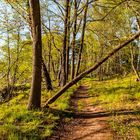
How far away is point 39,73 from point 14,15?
11.8 meters

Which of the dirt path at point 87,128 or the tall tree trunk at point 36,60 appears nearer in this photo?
the dirt path at point 87,128

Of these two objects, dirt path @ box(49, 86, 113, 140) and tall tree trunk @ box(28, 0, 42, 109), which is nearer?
dirt path @ box(49, 86, 113, 140)

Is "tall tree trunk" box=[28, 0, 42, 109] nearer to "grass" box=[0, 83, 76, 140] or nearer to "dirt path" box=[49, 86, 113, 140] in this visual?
"grass" box=[0, 83, 76, 140]

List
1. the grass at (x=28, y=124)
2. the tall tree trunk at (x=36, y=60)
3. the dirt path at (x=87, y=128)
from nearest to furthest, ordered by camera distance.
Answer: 1. the grass at (x=28, y=124)
2. the dirt path at (x=87, y=128)
3. the tall tree trunk at (x=36, y=60)

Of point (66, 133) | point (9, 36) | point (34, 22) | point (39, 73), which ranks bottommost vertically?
point (66, 133)

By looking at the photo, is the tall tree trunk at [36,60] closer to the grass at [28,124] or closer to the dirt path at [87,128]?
the grass at [28,124]

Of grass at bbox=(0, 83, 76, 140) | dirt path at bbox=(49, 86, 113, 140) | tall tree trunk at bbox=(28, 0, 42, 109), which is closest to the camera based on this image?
grass at bbox=(0, 83, 76, 140)

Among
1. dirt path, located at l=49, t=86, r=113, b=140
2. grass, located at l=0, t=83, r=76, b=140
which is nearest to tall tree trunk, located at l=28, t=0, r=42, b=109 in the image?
grass, located at l=0, t=83, r=76, b=140

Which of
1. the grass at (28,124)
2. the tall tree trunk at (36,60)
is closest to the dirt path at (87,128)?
the grass at (28,124)

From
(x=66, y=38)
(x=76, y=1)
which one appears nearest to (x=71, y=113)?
(x=66, y=38)

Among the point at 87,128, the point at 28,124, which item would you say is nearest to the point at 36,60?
the point at 28,124

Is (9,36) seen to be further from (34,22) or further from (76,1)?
(34,22)

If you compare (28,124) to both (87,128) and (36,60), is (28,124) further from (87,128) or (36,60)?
(36,60)

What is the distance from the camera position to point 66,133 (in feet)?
31.5
